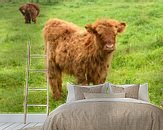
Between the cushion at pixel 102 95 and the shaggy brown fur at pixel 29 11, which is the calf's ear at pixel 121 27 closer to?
the shaggy brown fur at pixel 29 11

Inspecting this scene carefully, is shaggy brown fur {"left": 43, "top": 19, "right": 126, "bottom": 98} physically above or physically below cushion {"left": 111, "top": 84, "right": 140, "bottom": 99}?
above

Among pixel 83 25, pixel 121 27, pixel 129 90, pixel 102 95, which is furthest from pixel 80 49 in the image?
pixel 102 95

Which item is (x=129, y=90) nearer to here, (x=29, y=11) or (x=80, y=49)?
(x=80, y=49)

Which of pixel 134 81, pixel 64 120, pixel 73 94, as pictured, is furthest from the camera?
pixel 134 81

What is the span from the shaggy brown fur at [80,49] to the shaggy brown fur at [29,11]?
10.1 inches

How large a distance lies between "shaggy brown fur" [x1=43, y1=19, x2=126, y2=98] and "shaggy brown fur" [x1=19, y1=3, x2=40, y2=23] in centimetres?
26

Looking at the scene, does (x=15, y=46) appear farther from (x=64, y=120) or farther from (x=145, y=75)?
(x=64, y=120)

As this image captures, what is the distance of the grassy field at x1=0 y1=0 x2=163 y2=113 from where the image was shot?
6.82 meters

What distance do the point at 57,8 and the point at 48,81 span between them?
1197 millimetres

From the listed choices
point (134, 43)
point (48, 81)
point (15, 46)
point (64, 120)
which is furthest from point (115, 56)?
point (64, 120)

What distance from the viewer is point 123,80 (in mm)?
6828

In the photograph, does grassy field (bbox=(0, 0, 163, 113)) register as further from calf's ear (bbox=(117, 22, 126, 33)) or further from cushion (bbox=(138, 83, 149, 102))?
cushion (bbox=(138, 83, 149, 102))

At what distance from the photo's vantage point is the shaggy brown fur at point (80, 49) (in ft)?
21.4

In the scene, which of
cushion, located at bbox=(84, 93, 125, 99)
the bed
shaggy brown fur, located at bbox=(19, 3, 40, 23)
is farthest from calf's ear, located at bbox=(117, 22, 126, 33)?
the bed
